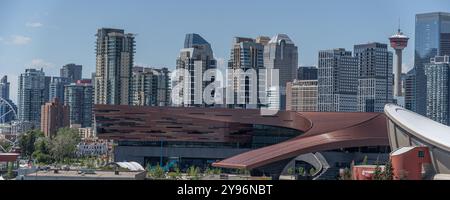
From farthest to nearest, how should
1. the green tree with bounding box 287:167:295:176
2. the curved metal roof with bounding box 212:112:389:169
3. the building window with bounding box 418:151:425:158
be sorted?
the curved metal roof with bounding box 212:112:389:169 → the green tree with bounding box 287:167:295:176 → the building window with bounding box 418:151:425:158

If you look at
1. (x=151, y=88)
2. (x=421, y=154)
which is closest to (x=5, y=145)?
(x=151, y=88)

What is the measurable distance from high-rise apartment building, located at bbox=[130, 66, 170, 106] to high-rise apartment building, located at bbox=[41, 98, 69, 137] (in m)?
2.75

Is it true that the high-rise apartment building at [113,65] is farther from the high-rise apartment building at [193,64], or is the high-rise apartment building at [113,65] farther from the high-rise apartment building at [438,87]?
the high-rise apartment building at [438,87]

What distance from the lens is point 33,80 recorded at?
28016mm

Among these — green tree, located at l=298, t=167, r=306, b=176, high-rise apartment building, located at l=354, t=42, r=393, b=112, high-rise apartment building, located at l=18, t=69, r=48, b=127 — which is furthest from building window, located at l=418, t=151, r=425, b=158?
high-rise apartment building, located at l=354, t=42, r=393, b=112

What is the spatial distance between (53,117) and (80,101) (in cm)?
456

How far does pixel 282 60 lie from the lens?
1064 inches

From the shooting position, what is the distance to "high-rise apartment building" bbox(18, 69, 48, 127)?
26734mm

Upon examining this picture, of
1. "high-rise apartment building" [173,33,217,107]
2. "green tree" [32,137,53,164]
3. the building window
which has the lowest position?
"green tree" [32,137,53,164]

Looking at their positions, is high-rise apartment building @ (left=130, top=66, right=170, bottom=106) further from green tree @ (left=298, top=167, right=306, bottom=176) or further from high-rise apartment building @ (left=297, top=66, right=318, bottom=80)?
green tree @ (left=298, top=167, right=306, bottom=176)

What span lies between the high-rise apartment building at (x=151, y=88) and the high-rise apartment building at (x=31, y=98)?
3401mm

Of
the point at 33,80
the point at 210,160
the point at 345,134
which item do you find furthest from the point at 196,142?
the point at 33,80
